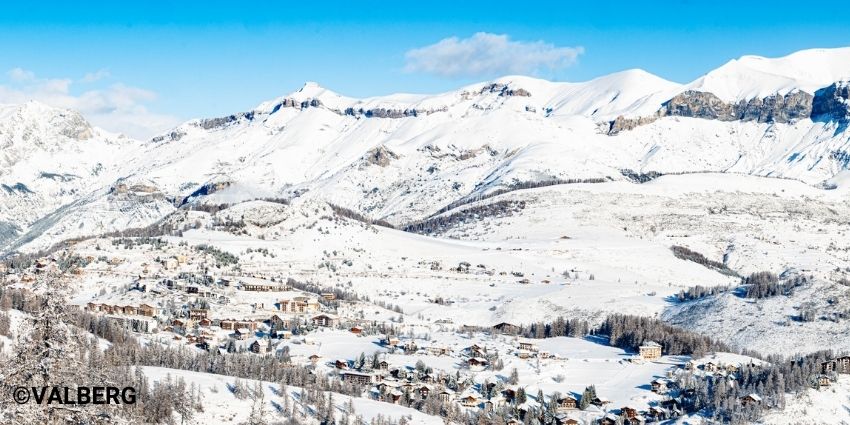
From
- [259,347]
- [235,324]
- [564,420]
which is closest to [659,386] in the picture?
[564,420]

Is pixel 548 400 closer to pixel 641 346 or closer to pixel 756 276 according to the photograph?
pixel 641 346

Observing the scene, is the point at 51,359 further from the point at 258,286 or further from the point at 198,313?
the point at 258,286

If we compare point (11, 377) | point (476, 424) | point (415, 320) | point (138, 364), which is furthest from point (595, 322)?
point (11, 377)

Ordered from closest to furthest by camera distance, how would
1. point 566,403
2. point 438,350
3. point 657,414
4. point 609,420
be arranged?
point 609,420, point 657,414, point 566,403, point 438,350

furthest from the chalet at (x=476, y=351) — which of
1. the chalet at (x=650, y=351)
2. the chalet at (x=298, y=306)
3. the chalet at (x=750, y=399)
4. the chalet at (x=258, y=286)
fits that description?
the chalet at (x=258, y=286)

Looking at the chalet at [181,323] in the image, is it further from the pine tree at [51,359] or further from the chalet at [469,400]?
the pine tree at [51,359]

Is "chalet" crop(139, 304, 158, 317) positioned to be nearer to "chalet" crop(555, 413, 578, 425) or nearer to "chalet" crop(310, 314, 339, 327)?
"chalet" crop(310, 314, 339, 327)

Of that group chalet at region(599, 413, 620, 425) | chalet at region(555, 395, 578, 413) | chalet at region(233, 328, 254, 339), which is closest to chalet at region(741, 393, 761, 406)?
chalet at region(599, 413, 620, 425)
